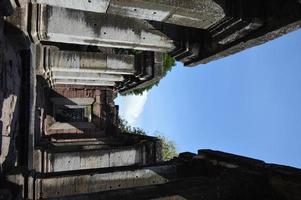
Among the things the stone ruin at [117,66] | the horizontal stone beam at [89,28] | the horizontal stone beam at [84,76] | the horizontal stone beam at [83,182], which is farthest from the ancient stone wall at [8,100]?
the horizontal stone beam at [84,76]

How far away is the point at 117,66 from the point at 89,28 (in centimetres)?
370

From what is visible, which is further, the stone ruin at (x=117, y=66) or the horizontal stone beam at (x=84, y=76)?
the horizontal stone beam at (x=84, y=76)

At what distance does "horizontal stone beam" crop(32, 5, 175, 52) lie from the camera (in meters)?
7.83

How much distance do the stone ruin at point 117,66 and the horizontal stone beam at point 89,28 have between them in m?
0.02

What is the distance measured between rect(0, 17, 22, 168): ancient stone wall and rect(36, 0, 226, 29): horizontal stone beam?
1.38m

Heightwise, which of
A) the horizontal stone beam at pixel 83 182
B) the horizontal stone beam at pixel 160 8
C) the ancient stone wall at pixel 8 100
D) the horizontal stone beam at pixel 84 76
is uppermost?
the horizontal stone beam at pixel 160 8

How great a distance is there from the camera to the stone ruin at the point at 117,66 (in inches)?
229

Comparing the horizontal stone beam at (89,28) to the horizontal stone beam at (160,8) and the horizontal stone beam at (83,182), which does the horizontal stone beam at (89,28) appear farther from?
the horizontal stone beam at (83,182)

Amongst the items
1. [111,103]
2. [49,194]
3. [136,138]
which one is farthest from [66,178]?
[111,103]

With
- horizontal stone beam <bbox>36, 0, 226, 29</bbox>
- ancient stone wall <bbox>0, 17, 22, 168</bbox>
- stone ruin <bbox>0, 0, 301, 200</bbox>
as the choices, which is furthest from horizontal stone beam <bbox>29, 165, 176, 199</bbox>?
horizontal stone beam <bbox>36, 0, 226, 29</bbox>

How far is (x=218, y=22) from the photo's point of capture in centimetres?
695

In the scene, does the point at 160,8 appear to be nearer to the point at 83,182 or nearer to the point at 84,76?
the point at 83,182

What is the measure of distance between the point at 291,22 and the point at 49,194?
498 centimetres

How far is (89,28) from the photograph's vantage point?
791cm
